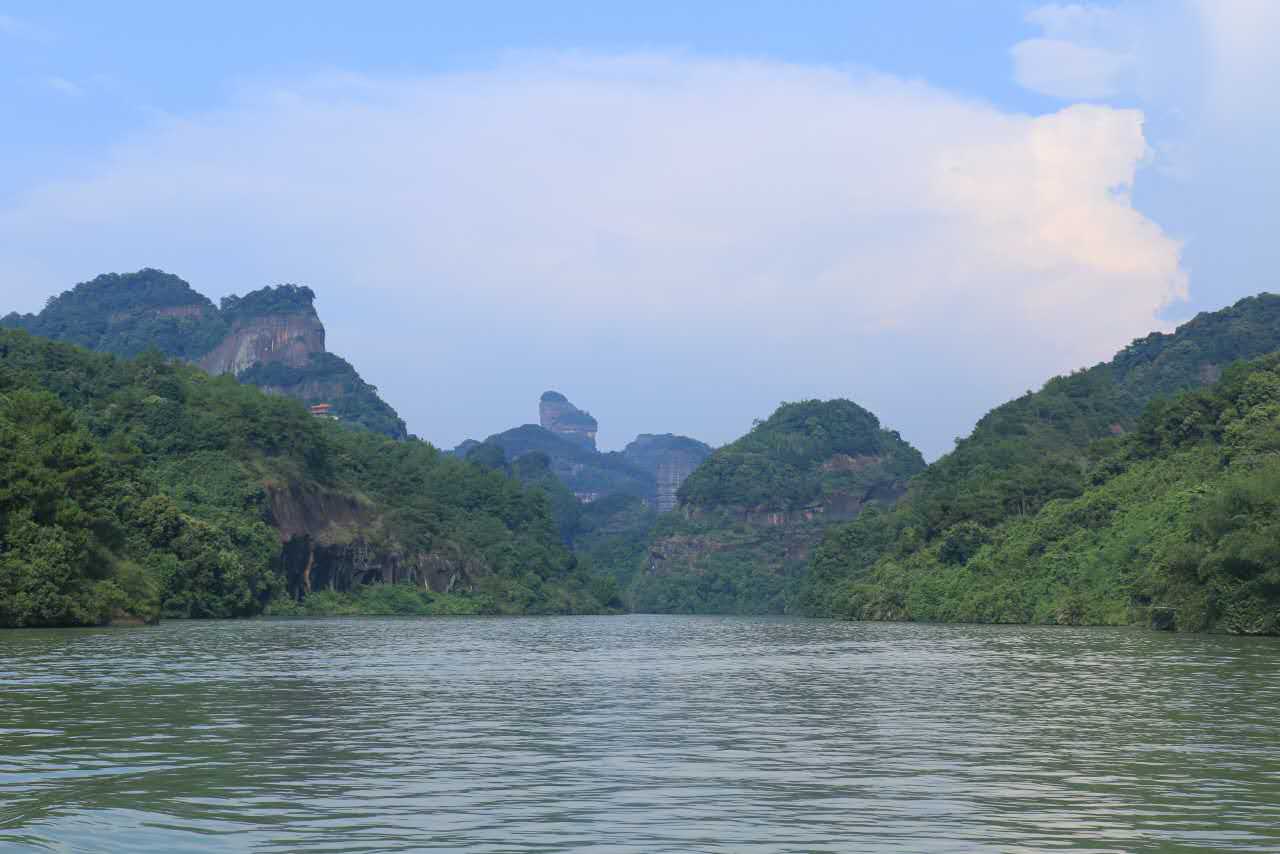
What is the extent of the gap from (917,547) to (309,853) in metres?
169

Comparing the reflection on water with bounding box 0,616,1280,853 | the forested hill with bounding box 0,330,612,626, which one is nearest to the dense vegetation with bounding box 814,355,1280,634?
the reflection on water with bounding box 0,616,1280,853

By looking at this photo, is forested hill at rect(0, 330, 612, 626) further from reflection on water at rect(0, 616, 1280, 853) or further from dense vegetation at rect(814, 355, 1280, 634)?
dense vegetation at rect(814, 355, 1280, 634)

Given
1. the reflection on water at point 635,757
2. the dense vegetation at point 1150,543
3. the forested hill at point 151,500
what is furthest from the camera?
the forested hill at point 151,500

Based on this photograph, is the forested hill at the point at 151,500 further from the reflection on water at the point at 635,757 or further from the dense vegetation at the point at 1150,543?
the dense vegetation at the point at 1150,543

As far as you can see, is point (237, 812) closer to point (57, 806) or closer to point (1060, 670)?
point (57, 806)

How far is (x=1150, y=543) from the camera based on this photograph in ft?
393

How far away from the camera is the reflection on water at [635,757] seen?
63.3 feet

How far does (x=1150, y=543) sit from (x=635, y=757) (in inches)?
3990

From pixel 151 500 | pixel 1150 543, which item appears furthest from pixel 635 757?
pixel 151 500

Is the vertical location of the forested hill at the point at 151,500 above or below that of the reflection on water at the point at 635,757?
above

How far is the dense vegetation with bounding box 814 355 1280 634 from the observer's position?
284 ft

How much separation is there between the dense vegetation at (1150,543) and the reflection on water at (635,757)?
112 ft

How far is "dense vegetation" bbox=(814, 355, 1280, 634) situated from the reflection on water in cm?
3424

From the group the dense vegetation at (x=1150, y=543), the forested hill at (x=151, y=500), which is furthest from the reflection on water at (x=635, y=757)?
the forested hill at (x=151, y=500)
